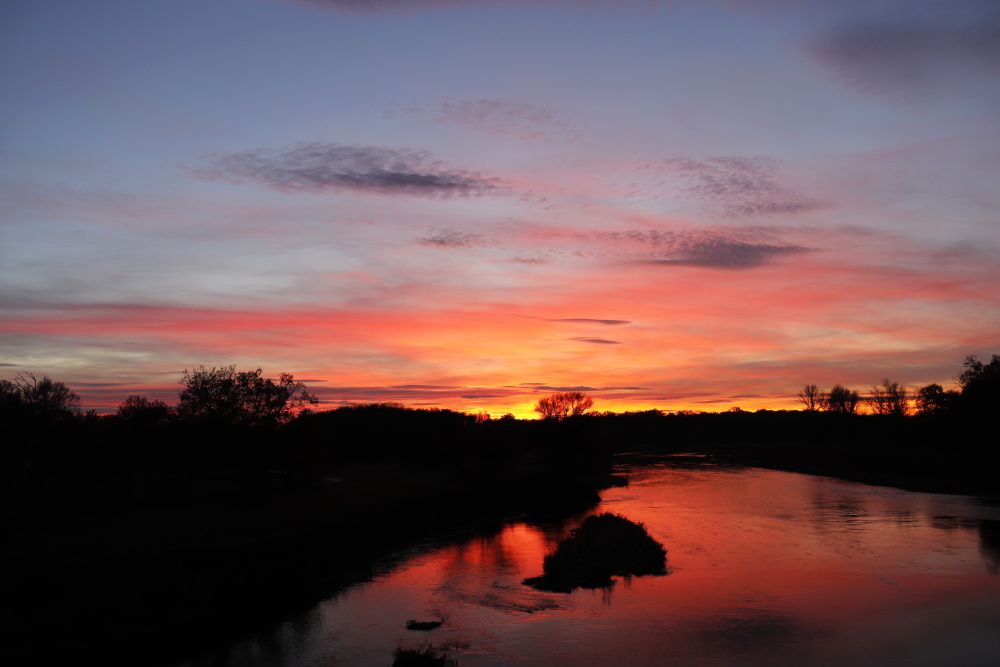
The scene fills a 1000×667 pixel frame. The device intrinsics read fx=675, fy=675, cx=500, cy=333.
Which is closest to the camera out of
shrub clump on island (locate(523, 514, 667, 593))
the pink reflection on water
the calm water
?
the calm water

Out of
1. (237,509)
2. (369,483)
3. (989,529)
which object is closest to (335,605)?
(237,509)

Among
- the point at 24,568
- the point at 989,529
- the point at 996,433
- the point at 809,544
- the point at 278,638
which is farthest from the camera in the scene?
the point at 996,433

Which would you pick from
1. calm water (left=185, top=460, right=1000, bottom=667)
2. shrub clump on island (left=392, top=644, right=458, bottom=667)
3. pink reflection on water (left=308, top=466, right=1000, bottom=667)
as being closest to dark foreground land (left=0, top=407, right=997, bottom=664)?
calm water (left=185, top=460, right=1000, bottom=667)

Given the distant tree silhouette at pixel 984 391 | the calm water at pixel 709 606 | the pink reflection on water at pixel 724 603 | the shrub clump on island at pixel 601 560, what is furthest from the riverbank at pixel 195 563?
the distant tree silhouette at pixel 984 391

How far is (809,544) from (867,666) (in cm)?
1719

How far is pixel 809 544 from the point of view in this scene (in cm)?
3334

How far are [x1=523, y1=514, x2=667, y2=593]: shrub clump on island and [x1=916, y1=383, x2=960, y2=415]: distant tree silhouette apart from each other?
49.1 meters

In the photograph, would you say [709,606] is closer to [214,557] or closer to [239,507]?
[214,557]

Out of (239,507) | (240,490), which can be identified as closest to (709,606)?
(239,507)

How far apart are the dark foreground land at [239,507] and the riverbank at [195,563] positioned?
0.07 metres

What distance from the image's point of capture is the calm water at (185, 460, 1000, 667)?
60.1 feet

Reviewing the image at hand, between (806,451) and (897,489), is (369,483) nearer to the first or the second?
(897,489)

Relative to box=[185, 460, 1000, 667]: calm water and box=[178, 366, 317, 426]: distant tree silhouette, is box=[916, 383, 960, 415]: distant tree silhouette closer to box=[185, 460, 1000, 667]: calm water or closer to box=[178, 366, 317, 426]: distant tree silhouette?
box=[185, 460, 1000, 667]: calm water

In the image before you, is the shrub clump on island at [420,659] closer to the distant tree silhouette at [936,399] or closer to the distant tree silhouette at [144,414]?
the distant tree silhouette at [144,414]
